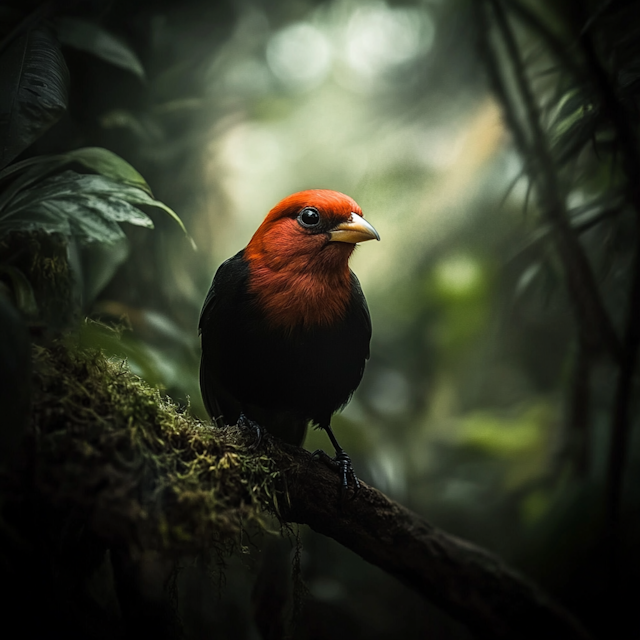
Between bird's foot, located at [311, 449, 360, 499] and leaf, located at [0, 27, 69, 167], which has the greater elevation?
leaf, located at [0, 27, 69, 167]

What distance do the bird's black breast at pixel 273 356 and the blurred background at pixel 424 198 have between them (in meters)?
0.24

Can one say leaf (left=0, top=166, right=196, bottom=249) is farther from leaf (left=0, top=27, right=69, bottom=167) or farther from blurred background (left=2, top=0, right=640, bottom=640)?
blurred background (left=2, top=0, right=640, bottom=640)

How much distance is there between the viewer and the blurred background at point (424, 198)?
1.96 metres

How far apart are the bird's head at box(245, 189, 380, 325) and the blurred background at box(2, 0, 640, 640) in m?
0.43

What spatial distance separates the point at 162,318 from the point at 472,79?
1677mm

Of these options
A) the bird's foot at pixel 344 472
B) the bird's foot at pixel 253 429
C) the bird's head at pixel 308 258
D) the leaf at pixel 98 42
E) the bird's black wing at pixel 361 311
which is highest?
the leaf at pixel 98 42

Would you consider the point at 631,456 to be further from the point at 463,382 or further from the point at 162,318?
the point at 162,318

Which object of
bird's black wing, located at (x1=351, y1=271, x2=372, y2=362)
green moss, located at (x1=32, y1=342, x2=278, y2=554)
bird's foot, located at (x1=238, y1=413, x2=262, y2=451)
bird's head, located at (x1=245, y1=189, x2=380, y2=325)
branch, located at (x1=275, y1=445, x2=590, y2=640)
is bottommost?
branch, located at (x1=275, y1=445, x2=590, y2=640)

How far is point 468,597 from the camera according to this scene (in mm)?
1715

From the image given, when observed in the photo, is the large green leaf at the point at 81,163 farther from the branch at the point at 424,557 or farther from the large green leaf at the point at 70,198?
the branch at the point at 424,557

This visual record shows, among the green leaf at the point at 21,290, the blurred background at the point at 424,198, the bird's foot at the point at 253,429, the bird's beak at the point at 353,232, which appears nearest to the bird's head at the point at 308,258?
the bird's beak at the point at 353,232

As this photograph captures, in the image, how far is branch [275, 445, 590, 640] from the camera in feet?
4.78

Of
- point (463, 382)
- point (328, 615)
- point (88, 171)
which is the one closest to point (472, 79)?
point (463, 382)

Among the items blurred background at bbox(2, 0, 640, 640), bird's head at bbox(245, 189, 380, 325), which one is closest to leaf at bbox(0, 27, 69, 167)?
blurred background at bbox(2, 0, 640, 640)
